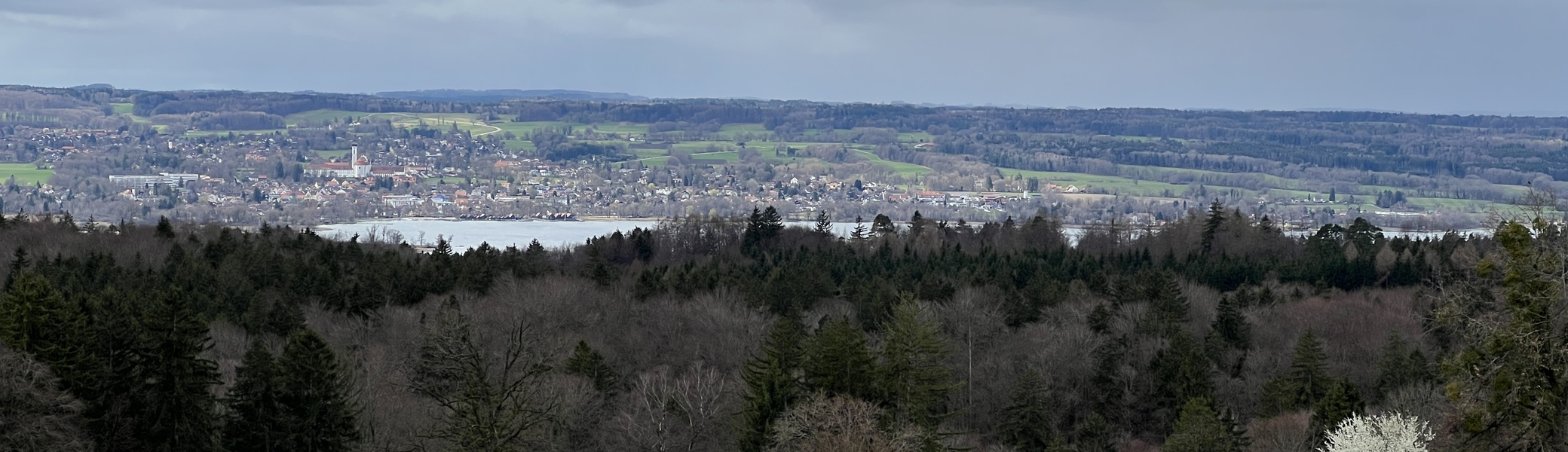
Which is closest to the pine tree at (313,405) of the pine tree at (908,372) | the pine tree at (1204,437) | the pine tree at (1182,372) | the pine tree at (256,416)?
the pine tree at (256,416)

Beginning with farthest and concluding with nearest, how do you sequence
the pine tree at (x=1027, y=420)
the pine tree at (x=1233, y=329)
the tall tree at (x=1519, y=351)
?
the pine tree at (x=1233, y=329)
the pine tree at (x=1027, y=420)
the tall tree at (x=1519, y=351)

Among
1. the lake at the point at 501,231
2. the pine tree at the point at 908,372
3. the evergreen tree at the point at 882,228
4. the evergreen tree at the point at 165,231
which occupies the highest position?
the pine tree at the point at 908,372

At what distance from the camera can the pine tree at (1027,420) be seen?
44781mm

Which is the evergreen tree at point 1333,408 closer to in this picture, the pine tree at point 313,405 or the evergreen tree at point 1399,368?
the evergreen tree at point 1399,368

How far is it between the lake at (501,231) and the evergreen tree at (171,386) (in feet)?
302

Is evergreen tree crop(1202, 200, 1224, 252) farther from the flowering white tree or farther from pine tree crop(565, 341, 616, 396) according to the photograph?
the flowering white tree

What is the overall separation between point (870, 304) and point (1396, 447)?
39546 mm

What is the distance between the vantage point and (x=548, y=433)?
31516mm

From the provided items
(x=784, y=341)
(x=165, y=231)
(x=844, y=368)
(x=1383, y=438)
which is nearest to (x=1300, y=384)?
(x=784, y=341)

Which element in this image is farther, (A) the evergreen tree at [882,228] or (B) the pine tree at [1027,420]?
(A) the evergreen tree at [882,228]

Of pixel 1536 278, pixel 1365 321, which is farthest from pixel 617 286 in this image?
pixel 1536 278

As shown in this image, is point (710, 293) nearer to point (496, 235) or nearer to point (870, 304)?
point (870, 304)

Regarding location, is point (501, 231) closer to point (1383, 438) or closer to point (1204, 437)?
point (1204, 437)

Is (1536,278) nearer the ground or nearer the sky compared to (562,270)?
nearer the sky
